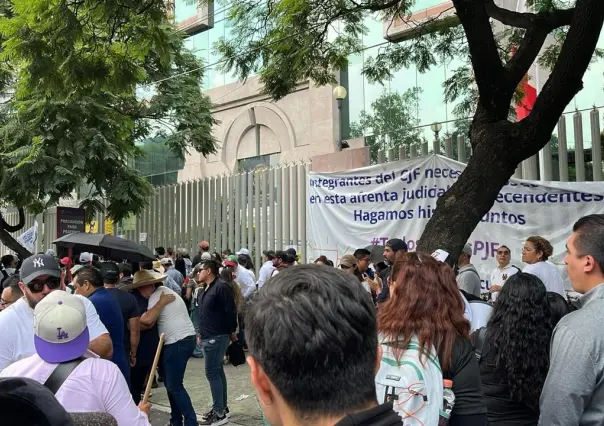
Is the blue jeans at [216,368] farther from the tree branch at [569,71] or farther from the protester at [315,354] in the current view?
the protester at [315,354]

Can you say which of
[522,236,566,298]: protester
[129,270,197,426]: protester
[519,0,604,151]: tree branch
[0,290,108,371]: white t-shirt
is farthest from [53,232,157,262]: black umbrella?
[519,0,604,151]: tree branch

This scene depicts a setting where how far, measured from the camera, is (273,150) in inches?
920

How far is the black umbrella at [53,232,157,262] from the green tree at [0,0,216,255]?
2357mm

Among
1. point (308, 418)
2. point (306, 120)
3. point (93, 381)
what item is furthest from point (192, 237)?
point (308, 418)

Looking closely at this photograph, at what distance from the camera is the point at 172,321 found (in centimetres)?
659

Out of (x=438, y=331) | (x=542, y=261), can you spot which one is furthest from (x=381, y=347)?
(x=542, y=261)

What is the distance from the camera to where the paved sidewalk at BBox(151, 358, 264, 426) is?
7.36 meters

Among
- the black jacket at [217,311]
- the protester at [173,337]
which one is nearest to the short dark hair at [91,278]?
the protester at [173,337]

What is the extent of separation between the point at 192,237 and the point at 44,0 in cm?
1104

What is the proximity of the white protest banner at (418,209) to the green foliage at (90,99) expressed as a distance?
4.03m

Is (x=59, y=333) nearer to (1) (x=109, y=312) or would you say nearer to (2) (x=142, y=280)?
(1) (x=109, y=312)

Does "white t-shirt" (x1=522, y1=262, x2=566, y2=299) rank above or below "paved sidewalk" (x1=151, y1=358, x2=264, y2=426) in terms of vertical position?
above

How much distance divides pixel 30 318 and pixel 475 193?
421cm

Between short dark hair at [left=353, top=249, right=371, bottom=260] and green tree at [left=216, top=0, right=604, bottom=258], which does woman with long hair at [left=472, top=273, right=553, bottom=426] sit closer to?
green tree at [left=216, top=0, right=604, bottom=258]
